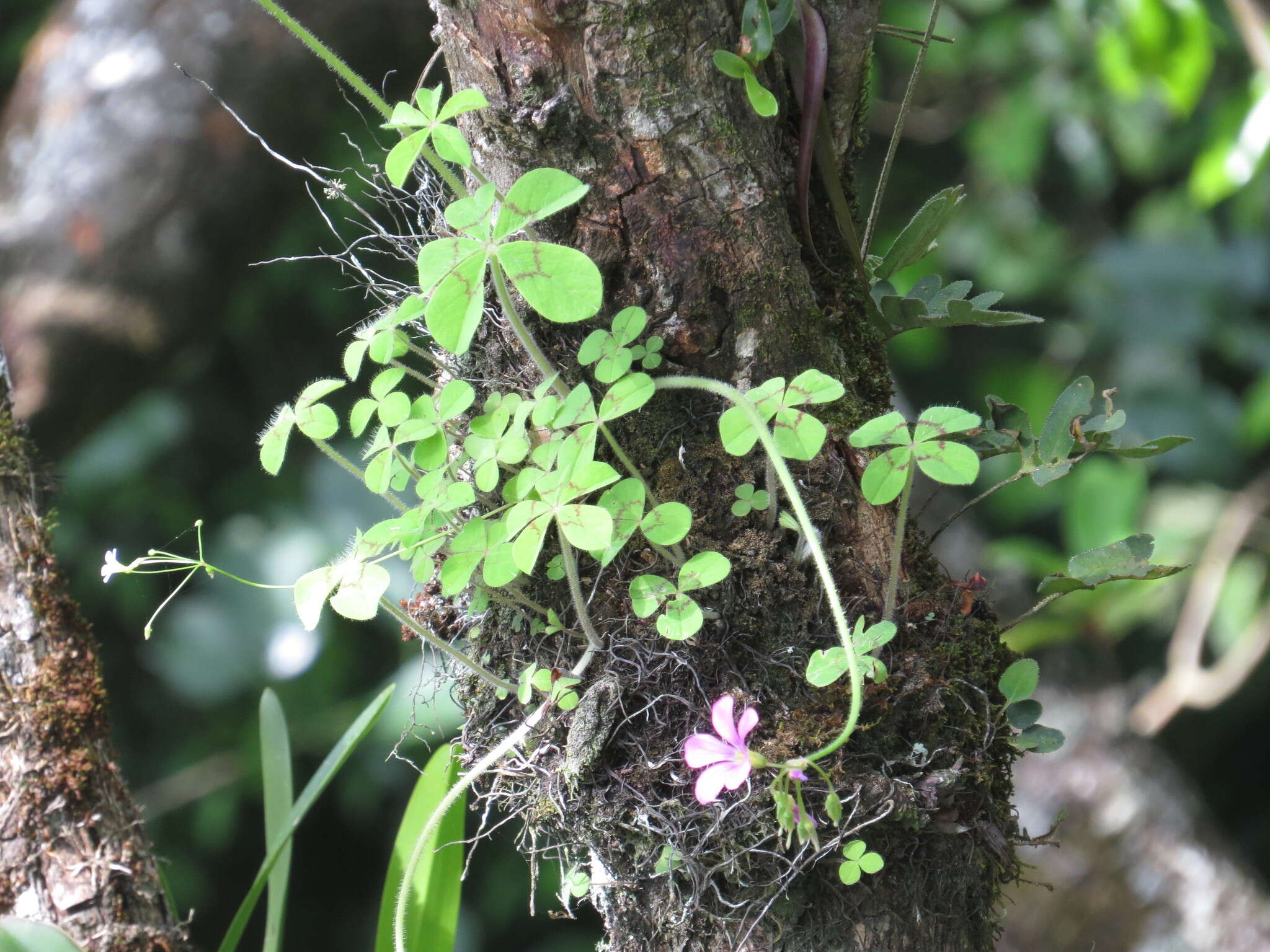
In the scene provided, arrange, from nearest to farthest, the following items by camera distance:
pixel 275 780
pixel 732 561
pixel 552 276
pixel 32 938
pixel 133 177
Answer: pixel 552 276 → pixel 732 561 → pixel 32 938 → pixel 275 780 → pixel 133 177

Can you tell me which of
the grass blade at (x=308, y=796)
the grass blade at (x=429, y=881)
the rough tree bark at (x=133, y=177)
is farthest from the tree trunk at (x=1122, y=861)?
the rough tree bark at (x=133, y=177)

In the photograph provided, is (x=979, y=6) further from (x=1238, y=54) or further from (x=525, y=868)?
(x=525, y=868)

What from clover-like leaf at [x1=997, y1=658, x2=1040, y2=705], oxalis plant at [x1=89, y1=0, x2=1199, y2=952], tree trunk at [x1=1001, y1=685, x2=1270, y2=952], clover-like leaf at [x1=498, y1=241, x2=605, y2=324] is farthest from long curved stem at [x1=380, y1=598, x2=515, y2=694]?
tree trunk at [x1=1001, y1=685, x2=1270, y2=952]

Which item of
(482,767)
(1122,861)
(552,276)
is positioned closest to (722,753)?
(482,767)

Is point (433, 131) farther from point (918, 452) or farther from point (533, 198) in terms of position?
point (918, 452)

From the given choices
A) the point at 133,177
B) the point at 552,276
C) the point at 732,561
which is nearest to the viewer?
the point at 552,276

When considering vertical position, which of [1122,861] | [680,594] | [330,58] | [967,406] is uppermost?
[330,58]
